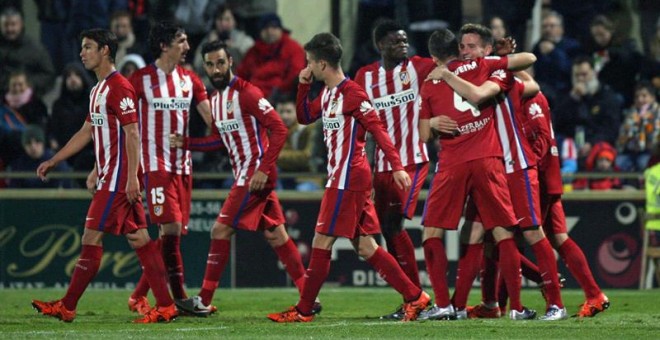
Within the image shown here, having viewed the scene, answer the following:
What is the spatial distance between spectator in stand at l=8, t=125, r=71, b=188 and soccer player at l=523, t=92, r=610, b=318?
21.3 feet

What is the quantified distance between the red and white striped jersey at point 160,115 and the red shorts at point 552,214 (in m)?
2.87

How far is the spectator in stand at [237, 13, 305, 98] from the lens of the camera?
632 inches

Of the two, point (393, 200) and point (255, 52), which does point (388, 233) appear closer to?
point (393, 200)

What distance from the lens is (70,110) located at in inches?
618

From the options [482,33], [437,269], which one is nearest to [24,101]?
[437,269]

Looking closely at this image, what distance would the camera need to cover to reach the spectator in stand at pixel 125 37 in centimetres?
1620

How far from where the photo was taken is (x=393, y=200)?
10.9m

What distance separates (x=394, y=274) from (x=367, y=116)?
3.81 ft

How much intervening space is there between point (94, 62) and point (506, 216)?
316 centimetres

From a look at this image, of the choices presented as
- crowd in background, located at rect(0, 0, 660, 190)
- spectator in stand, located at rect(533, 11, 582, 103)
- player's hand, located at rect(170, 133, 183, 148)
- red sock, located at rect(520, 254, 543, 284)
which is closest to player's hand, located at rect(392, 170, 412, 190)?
red sock, located at rect(520, 254, 543, 284)

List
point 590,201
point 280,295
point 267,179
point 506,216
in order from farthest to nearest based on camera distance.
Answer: point 590,201 < point 280,295 < point 267,179 < point 506,216

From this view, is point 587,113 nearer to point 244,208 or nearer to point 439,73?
point 244,208

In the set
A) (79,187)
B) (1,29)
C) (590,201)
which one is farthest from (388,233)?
(1,29)

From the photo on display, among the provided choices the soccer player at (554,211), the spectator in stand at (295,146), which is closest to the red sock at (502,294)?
the soccer player at (554,211)
